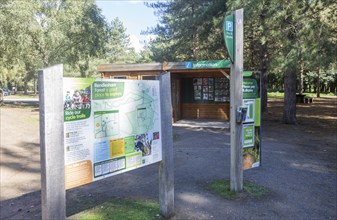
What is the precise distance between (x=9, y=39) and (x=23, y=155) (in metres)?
14.2

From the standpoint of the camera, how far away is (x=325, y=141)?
10.4m

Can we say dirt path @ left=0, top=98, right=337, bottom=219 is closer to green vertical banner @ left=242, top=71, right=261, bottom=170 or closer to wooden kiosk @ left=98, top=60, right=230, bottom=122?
green vertical banner @ left=242, top=71, right=261, bottom=170

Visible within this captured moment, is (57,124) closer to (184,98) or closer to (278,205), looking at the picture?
(278,205)

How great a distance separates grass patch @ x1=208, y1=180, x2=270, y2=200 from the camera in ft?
16.6

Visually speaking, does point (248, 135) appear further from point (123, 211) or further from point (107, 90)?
point (107, 90)

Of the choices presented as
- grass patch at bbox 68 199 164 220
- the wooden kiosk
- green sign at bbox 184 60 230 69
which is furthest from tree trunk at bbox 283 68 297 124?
grass patch at bbox 68 199 164 220

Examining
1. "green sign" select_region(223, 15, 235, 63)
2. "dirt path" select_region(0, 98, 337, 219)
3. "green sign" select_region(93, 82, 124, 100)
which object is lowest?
"dirt path" select_region(0, 98, 337, 219)

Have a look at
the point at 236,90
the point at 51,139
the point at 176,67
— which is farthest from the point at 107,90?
the point at 176,67

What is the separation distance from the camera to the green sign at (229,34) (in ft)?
16.0

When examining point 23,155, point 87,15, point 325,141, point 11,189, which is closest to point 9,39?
point 87,15

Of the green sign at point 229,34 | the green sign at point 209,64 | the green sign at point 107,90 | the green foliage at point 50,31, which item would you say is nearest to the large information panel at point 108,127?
the green sign at point 107,90

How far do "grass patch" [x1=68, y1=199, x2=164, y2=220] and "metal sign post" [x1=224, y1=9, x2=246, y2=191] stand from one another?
4.61 ft

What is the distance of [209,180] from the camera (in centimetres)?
591

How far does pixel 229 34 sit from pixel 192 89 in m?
11.7
